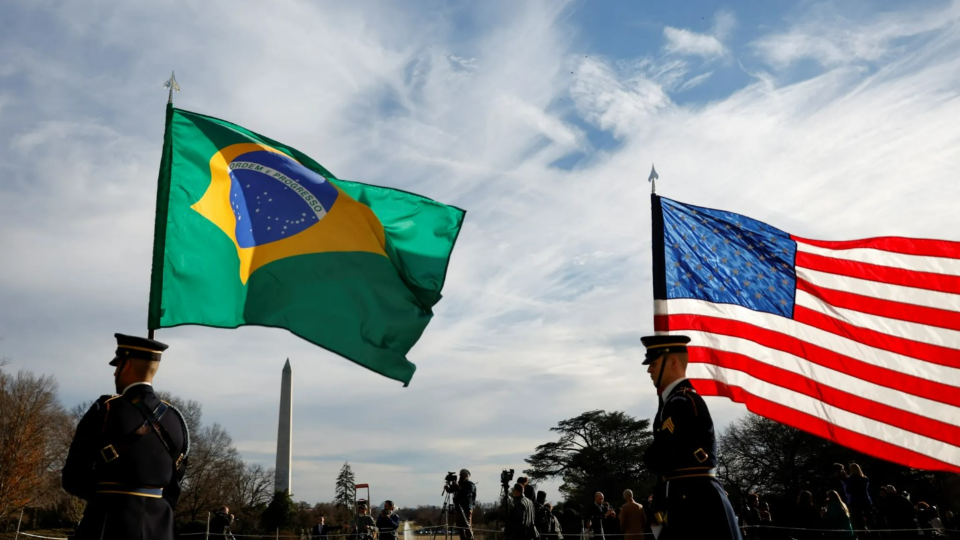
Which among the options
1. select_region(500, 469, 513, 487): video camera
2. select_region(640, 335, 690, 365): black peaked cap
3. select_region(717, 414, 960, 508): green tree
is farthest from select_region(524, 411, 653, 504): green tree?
select_region(640, 335, 690, 365): black peaked cap

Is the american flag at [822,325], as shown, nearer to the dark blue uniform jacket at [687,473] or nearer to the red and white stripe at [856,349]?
the red and white stripe at [856,349]

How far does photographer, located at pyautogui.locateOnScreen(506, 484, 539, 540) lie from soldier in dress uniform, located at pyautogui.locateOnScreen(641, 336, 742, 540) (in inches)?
331

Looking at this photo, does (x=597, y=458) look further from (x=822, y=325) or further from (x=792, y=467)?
(x=822, y=325)

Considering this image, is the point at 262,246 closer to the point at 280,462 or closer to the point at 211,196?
the point at 211,196

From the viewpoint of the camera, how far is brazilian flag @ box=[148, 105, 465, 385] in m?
7.09

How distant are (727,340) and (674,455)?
3.96 m

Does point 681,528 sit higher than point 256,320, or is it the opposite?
point 256,320

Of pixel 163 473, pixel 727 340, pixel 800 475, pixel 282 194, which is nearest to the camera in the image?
pixel 163 473

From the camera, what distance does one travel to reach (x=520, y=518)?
44.5 feet

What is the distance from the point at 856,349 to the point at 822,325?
421 millimetres

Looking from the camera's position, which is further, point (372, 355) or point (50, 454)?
point (50, 454)

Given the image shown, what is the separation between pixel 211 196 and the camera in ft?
24.3

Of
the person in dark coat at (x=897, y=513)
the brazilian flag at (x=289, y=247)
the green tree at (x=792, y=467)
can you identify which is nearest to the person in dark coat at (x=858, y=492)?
the person in dark coat at (x=897, y=513)

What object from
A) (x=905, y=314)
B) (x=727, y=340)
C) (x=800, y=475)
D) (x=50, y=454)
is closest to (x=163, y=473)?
(x=727, y=340)
